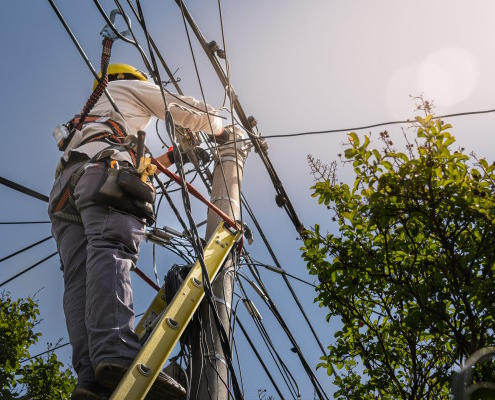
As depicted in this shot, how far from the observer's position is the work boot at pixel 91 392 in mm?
2312

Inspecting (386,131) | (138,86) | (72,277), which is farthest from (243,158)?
(72,277)

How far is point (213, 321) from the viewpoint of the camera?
11.0ft

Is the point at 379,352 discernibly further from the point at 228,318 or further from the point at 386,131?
the point at 386,131

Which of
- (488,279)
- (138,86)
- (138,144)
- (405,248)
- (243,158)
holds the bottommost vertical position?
(138,144)

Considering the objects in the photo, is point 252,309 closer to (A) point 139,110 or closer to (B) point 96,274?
(A) point 139,110

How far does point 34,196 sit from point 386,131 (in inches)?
102

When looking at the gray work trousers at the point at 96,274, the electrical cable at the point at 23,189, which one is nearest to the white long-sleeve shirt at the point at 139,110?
the gray work trousers at the point at 96,274

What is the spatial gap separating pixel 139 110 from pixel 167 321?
5.64 ft

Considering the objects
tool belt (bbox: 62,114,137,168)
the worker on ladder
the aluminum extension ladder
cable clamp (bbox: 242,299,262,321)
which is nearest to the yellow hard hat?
the worker on ladder

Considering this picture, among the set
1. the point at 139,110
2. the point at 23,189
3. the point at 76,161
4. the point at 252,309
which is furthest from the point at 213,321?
the point at 23,189

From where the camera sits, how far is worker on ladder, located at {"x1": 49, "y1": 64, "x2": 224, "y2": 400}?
7.76 feet

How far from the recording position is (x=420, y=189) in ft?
10.4

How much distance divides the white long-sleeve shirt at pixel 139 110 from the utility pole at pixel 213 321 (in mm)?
467

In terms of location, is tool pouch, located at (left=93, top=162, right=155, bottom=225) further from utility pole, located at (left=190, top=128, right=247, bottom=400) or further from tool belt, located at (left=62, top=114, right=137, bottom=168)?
utility pole, located at (left=190, top=128, right=247, bottom=400)
